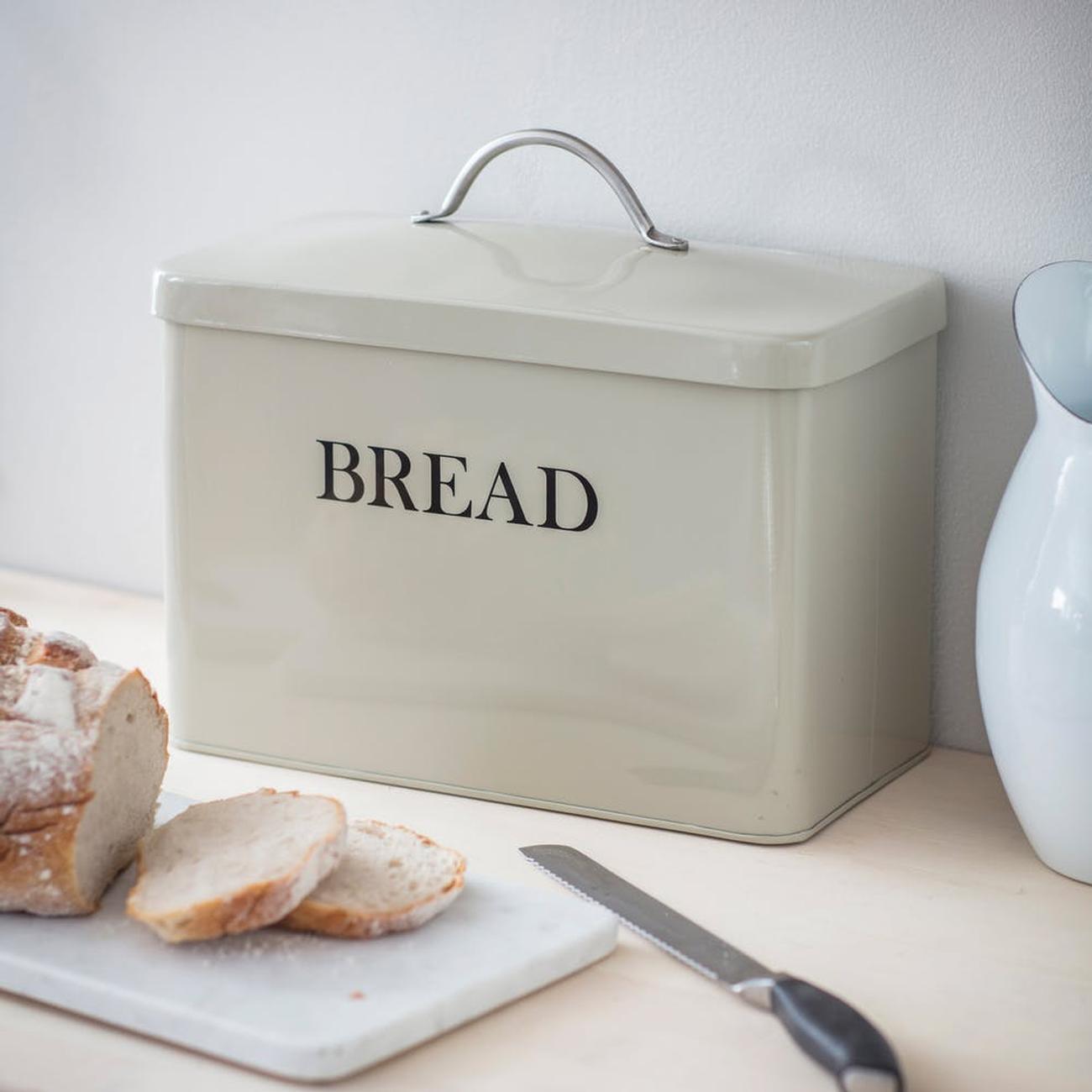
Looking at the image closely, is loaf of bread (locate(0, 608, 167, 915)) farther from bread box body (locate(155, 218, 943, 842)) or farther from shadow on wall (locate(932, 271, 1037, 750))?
shadow on wall (locate(932, 271, 1037, 750))

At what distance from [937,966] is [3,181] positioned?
91cm

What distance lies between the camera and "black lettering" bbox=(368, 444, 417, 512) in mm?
889

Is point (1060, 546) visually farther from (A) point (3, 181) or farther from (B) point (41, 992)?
(A) point (3, 181)

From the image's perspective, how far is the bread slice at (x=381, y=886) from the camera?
731mm

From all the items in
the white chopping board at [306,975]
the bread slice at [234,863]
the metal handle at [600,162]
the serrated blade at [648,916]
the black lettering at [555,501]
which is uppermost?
the metal handle at [600,162]

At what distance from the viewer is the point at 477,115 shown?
1.08 meters

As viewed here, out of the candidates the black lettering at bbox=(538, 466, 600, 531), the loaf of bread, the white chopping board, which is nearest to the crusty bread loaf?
the loaf of bread

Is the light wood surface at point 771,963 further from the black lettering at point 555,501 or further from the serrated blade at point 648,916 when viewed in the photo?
the black lettering at point 555,501

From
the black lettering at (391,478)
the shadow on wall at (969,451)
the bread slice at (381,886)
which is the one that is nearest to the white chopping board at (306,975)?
the bread slice at (381,886)

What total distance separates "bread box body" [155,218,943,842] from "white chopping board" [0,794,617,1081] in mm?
141

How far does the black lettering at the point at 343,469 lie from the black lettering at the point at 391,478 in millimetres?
10

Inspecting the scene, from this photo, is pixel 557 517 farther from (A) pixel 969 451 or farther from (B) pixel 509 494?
(A) pixel 969 451

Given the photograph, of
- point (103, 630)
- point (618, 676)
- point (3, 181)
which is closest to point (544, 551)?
point (618, 676)

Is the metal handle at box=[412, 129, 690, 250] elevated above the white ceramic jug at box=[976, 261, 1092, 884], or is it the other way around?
the metal handle at box=[412, 129, 690, 250]
